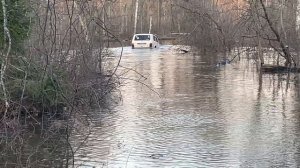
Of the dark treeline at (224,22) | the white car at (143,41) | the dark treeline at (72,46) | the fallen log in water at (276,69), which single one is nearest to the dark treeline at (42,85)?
the dark treeline at (72,46)

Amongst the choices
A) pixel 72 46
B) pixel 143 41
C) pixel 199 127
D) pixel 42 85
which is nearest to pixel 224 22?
pixel 143 41

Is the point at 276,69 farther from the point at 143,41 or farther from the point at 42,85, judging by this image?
the point at 143,41

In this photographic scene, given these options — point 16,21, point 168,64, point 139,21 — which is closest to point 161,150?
point 16,21

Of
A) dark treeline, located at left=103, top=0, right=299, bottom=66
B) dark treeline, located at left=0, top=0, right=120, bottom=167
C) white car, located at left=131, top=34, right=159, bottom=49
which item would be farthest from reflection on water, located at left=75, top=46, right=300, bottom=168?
white car, located at left=131, top=34, right=159, bottom=49

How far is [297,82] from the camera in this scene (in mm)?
22609

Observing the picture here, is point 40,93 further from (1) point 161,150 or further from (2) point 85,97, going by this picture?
(1) point 161,150

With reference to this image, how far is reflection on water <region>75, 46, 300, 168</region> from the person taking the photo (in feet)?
33.0

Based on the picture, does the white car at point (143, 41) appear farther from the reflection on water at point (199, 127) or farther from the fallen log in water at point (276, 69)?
the reflection on water at point (199, 127)

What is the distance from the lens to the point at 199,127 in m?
13.0

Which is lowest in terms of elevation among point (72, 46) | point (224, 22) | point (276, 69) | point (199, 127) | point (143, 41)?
point (199, 127)

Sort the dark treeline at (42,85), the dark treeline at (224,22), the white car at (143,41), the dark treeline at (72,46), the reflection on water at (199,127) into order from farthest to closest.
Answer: the white car at (143,41), the dark treeline at (224,22), the reflection on water at (199,127), the dark treeline at (42,85), the dark treeline at (72,46)

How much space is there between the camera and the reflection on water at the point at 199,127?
33.0 feet

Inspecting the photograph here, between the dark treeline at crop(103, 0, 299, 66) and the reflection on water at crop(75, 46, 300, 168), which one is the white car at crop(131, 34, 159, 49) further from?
the reflection on water at crop(75, 46, 300, 168)

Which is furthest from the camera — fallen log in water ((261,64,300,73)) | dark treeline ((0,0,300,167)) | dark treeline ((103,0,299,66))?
dark treeline ((103,0,299,66))
